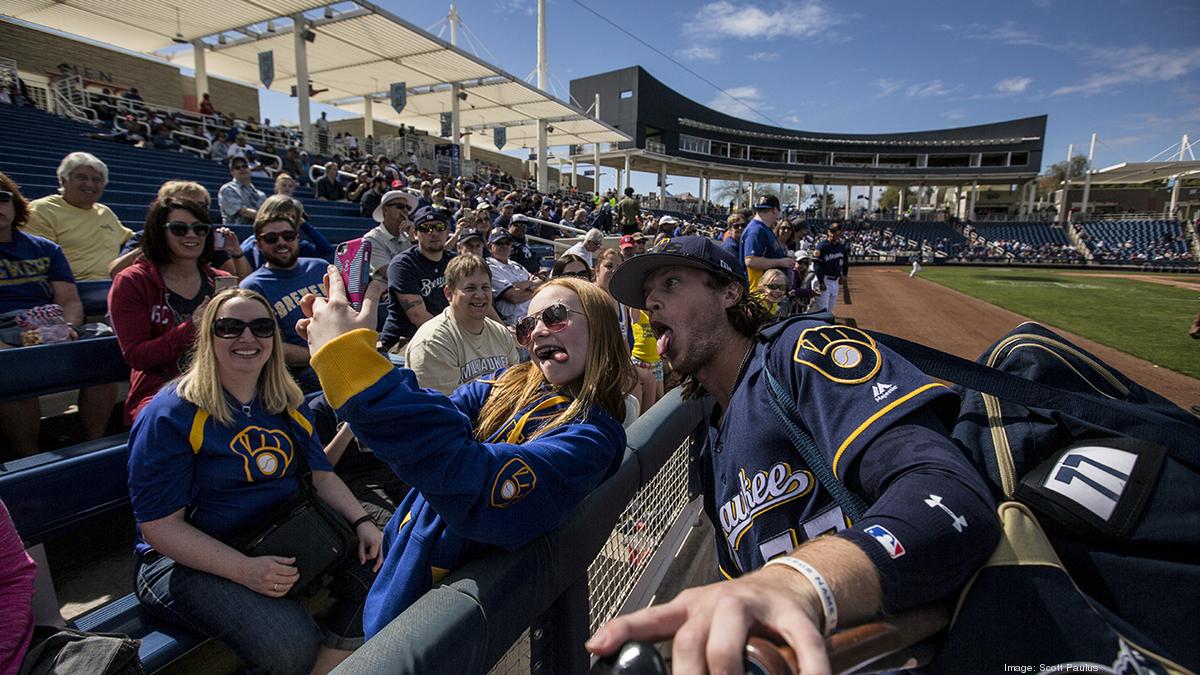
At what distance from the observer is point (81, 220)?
4.34 meters

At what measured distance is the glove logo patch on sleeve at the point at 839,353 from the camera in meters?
1.18

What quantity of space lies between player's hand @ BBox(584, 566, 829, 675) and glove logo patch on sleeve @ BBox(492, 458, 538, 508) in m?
0.74

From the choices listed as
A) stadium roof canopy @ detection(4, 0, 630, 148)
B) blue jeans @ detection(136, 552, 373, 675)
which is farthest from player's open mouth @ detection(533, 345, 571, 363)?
stadium roof canopy @ detection(4, 0, 630, 148)

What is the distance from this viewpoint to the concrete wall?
77.3 ft

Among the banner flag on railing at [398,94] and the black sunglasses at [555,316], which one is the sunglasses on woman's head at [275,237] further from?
the banner flag on railing at [398,94]

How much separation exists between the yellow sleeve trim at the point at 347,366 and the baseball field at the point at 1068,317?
9.91 metres

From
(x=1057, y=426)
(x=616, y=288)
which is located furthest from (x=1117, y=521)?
(x=616, y=288)

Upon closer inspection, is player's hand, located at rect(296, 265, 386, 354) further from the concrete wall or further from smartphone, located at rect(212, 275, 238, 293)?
the concrete wall

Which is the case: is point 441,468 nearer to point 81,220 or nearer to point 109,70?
point 81,220

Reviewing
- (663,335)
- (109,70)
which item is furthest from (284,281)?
(109,70)

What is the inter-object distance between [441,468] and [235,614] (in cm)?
124

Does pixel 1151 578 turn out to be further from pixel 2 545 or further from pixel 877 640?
pixel 2 545

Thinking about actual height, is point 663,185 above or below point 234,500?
above

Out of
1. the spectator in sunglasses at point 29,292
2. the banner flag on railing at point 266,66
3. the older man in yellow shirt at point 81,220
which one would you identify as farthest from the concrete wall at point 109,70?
the spectator in sunglasses at point 29,292
